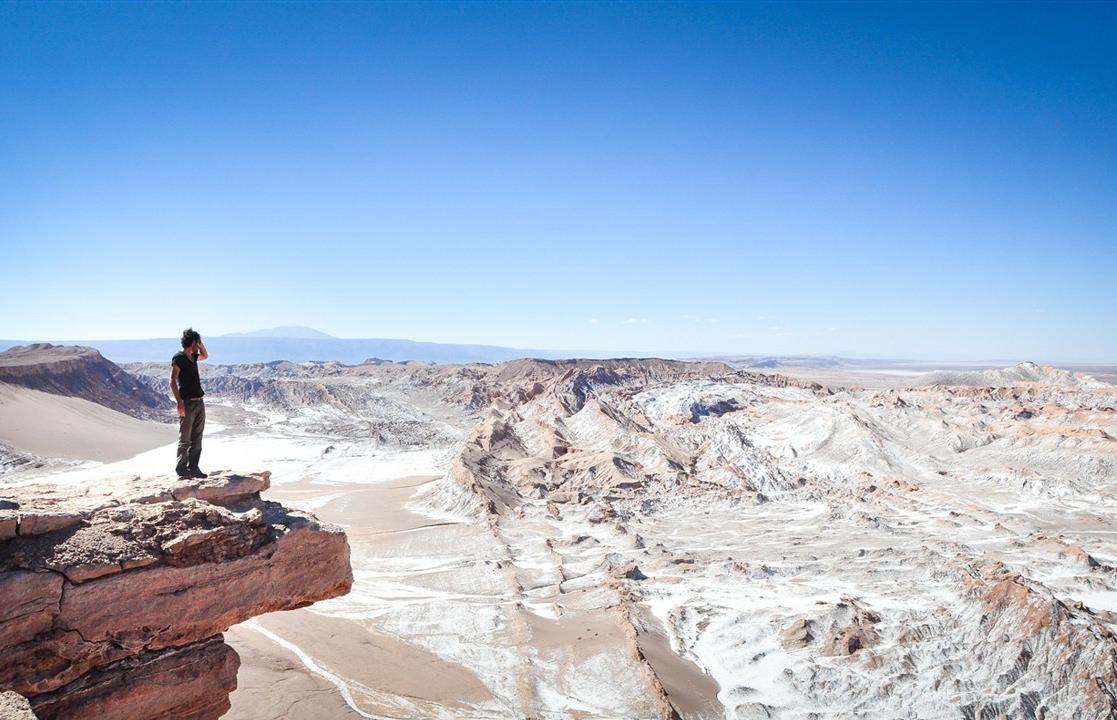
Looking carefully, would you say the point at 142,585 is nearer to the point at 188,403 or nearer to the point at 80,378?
the point at 188,403

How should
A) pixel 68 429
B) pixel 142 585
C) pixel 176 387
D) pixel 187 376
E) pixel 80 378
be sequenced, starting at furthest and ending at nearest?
pixel 80 378, pixel 68 429, pixel 187 376, pixel 176 387, pixel 142 585

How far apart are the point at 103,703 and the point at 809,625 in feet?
54.4

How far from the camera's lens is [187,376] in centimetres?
791

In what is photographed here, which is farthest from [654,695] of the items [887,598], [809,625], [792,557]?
[792,557]

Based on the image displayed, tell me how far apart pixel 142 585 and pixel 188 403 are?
7.91 ft

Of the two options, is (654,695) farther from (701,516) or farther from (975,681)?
(701,516)

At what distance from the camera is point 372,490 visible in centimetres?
4053

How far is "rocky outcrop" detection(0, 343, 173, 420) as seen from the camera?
196 feet

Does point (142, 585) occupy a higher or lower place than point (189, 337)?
lower

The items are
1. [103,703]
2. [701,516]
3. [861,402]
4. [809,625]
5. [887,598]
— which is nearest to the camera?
[103,703]

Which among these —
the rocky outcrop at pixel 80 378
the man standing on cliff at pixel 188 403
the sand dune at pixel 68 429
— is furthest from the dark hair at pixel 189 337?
the rocky outcrop at pixel 80 378

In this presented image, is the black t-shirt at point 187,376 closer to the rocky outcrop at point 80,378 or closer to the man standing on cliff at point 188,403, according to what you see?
the man standing on cliff at point 188,403

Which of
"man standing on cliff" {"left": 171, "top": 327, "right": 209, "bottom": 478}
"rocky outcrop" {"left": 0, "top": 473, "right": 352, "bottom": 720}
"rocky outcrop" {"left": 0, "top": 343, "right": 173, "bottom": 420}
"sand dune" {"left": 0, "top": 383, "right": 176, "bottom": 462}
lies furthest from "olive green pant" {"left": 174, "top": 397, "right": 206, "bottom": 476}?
"rocky outcrop" {"left": 0, "top": 343, "right": 173, "bottom": 420}

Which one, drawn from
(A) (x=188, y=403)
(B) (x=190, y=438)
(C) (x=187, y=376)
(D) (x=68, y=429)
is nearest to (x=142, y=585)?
(B) (x=190, y=438)
